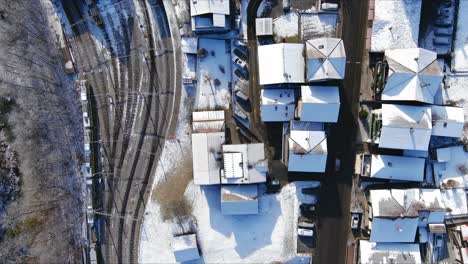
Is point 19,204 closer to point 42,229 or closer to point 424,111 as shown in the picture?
point 42,229

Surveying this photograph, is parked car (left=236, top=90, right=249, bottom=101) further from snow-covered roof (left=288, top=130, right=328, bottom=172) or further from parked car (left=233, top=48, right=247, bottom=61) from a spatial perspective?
snow-covered roof (left=288, top=130, right=328, bottom=172)

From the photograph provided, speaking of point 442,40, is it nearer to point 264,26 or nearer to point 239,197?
point 264,26

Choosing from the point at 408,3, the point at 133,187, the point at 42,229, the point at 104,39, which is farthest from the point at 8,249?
the point at 408,3

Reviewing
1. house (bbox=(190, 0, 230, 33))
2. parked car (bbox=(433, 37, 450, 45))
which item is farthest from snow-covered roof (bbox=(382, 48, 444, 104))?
house (bbox=(190, 0, 230, 33))

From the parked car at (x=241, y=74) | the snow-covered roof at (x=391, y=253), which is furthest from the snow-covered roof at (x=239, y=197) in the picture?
the snow-covered roof at (x=391, y=253)

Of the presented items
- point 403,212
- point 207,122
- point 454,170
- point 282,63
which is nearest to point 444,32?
point 454,170

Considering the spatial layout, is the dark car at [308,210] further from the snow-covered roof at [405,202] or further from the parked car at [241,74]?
the parked car at [241,74]
